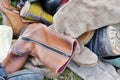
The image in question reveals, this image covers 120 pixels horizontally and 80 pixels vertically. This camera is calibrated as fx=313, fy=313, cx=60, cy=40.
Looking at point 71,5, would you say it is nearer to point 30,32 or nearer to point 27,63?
point 30,32

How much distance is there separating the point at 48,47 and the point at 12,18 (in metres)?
0.41

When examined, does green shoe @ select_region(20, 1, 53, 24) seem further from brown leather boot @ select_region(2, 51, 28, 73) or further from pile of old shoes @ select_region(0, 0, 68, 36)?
brown leather boot @ select_region(2, 51, 28, 73)

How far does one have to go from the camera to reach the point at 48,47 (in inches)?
72.1

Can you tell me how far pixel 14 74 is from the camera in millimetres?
1726

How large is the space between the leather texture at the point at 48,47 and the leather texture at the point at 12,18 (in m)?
0.23

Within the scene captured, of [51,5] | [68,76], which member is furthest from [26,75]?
→ [51,5]

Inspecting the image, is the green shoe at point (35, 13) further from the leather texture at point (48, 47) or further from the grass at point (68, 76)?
the grass at point (68, 76)

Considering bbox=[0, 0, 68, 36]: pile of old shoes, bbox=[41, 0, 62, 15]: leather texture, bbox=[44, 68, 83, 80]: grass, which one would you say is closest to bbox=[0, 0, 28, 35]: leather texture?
bbox=[0, 0, 68, 36]: pile of old shoes

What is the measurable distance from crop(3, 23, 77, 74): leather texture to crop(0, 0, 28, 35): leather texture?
0.74ft

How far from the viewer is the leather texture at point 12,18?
210 centimetres

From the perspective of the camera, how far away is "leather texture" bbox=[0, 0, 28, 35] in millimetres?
2096

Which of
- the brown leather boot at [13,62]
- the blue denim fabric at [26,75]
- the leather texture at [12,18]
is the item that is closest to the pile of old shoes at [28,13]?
the leather texture at [12,18]

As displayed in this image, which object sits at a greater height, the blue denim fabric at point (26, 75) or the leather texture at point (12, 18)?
the leather texture at point (12, 18)

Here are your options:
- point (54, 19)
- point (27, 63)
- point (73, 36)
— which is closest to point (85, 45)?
point (73, 36)
